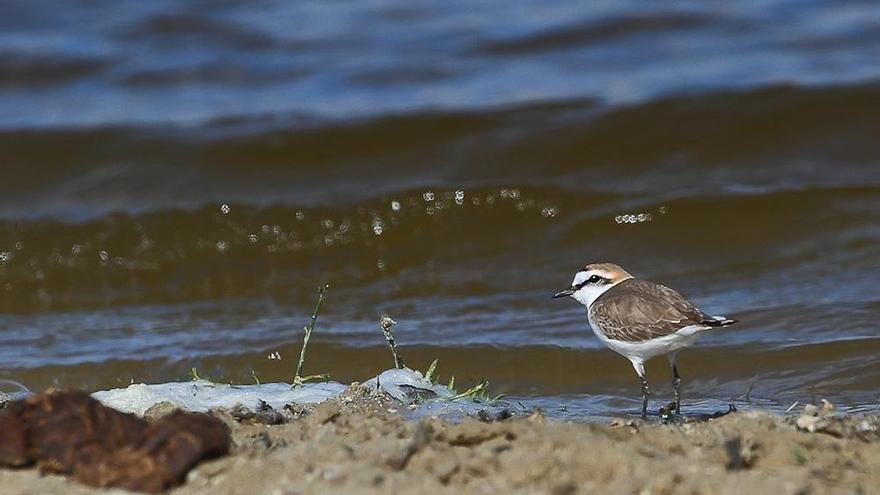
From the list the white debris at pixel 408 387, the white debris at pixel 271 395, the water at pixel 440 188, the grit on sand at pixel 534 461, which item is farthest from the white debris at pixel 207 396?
the water at pixel 440 188

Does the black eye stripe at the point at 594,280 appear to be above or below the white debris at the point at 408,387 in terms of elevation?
above

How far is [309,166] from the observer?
13.5 meters

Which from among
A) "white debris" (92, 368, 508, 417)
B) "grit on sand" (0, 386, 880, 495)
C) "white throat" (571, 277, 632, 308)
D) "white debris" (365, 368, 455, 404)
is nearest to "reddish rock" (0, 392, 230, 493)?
"grit on sand" (0, 386, 880, 495)

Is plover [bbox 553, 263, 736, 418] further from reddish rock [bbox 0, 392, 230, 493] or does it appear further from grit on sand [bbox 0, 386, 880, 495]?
reddish rock [bbox 0, 392, 230, 493]

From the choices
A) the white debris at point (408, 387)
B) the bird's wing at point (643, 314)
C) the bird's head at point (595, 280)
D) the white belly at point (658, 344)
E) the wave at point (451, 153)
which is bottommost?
the white belly at point (658, 344)

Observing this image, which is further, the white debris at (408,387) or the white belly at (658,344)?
the white belly at (658,344)

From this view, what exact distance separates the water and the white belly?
1.15 feet

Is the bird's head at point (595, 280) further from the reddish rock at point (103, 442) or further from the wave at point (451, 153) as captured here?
the wave at point (451, 153)

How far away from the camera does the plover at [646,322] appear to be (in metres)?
6.49

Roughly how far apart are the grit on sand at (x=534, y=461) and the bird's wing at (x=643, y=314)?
1.51 metres

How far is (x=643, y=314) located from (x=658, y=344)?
17 centimetres

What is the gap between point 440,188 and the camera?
1257cm

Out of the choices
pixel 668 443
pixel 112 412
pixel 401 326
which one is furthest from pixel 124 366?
pixel 668 443

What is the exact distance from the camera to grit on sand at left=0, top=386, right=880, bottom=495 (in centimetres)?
414
